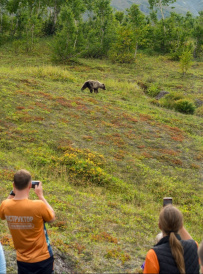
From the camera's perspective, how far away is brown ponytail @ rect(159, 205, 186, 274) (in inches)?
132

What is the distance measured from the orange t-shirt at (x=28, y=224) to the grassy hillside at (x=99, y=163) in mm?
1685

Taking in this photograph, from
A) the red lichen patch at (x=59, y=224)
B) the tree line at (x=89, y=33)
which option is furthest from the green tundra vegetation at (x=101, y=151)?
the tree line at (x=89, y=33)

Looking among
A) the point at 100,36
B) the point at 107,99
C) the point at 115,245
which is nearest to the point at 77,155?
the point at 115,245

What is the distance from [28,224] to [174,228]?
74.6 inches

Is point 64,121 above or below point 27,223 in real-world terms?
below

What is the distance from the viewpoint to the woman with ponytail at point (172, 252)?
334 cm

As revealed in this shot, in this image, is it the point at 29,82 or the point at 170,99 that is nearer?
the point at 29,82

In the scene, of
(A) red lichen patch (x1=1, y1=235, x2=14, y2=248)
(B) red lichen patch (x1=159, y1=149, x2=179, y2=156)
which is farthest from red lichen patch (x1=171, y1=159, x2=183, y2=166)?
(A) red lichen patch (x1=1, y1=235, x2=14, y2=248)

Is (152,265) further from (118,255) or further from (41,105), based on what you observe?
(41,105)

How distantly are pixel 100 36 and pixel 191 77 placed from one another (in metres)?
17.5

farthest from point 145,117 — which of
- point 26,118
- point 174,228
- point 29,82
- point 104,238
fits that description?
point 174,228

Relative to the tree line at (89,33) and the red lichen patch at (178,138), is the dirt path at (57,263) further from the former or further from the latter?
the tree line at (89,33)

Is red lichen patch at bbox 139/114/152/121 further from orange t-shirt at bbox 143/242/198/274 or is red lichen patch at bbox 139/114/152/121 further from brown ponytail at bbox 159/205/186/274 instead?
orange t-shirt at bbox 143/242/198/274

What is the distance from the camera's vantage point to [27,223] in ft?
12.8
